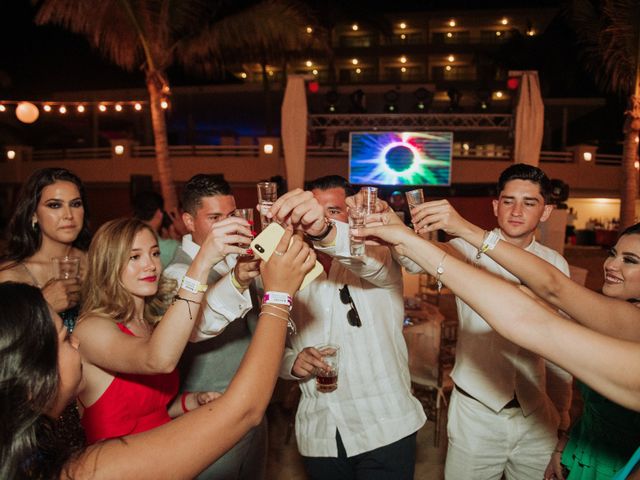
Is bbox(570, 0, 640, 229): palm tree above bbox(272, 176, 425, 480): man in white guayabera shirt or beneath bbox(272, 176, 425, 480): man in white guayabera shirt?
above

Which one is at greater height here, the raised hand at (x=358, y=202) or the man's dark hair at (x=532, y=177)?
the man's dark hair at (x=532, y=177)

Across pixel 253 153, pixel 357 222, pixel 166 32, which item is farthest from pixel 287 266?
pixel 253 153

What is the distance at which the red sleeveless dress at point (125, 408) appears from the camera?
180 cm

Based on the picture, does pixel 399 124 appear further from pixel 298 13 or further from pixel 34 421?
pixel 34 421

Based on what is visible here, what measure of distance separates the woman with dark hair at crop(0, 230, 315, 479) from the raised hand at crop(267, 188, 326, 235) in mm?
441

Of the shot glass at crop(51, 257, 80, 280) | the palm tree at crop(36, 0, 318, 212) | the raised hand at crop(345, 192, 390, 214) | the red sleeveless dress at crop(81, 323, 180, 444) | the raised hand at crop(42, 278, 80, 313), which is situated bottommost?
the red sleeveless dress at crop(81, 323, 180, 444)

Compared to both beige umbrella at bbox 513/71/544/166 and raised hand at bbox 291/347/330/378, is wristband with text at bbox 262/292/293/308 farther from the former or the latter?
beige umbrella at bbox 513/71/544/166

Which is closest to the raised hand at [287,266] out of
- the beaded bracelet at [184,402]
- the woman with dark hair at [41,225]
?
the beaded bracelet at [184,402]

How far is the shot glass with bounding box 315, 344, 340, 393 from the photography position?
194 cm

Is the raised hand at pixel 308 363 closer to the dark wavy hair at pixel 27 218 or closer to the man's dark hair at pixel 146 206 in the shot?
the dark wavy hair at pixel 27 218

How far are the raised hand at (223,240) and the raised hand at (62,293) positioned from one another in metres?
1.23

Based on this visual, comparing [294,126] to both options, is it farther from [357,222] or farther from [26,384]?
[26,384]

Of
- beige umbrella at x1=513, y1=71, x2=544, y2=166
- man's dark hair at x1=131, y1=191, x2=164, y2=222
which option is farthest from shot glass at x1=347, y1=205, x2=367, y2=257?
beige umbrella at x1=513, y1=71, x2=544, y2=166

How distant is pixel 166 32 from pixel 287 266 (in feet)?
31.1
